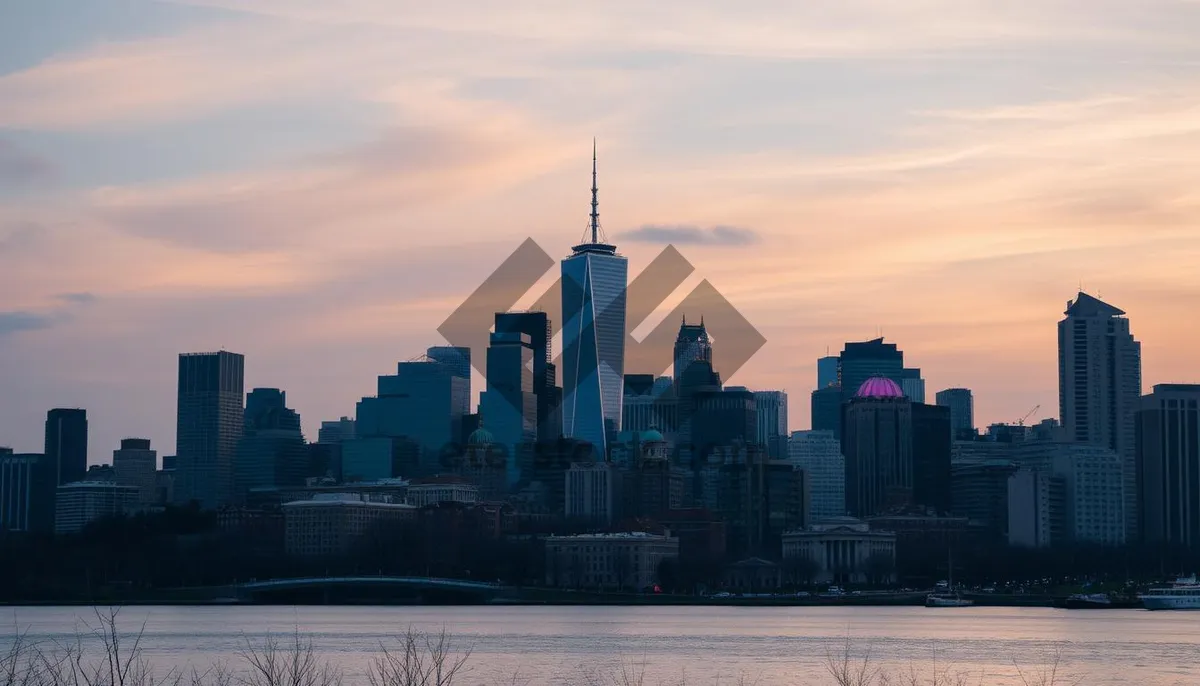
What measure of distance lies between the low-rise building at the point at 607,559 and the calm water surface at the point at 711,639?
129ft

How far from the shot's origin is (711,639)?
278 ft

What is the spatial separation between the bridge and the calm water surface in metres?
14.5

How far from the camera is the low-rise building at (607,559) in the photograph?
562ft

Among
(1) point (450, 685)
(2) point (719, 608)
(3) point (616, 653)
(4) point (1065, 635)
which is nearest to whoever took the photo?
(1) point (450, 685)

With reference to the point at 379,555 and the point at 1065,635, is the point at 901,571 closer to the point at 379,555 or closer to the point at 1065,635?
the point at 379,555

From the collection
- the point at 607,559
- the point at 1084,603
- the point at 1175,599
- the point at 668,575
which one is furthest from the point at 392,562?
the point at 1175,599

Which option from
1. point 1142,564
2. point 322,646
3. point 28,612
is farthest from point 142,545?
point 322,646

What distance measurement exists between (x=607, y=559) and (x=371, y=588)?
2969 cm

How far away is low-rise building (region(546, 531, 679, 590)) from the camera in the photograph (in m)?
171

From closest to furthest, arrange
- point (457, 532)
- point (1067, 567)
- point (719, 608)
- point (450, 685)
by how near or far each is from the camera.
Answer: point (450, 685)
point (719, 608)
point (1067, 567)
point (457, 532)

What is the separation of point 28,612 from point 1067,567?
85.7 meters

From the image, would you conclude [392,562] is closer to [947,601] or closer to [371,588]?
[371,588]

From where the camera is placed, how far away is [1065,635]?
296ft

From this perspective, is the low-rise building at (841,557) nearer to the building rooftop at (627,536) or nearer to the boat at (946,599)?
the building rooftop at (627,536)
